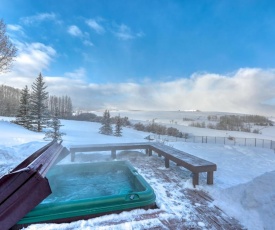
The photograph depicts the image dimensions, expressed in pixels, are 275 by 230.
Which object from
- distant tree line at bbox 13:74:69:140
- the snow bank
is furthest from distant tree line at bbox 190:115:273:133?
the snow bank

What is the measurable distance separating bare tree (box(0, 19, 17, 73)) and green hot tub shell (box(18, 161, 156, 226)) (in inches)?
464

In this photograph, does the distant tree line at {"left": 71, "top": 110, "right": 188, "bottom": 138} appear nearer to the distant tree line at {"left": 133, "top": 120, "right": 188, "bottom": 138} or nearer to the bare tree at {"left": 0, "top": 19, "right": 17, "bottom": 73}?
the distant tree line at {"left": 133, "top": 120, "right": 188, "bottom": 138}

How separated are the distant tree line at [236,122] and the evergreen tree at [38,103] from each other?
22.2 m

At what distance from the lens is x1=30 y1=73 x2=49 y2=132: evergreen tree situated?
16531mm

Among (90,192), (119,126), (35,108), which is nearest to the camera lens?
(90,192)

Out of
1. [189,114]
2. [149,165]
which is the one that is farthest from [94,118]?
[149,165]

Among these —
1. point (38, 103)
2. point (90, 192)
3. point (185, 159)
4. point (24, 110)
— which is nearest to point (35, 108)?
point (38, 103)

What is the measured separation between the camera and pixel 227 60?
809 centimetres

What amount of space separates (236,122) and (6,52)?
29.5 meters

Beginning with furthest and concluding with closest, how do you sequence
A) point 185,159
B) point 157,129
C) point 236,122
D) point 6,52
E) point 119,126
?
point 157,129
point 236,122
point 119,126
point 6,52
point 185,159

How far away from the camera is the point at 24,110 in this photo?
1703 centimetres

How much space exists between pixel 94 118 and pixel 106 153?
33.8 meters

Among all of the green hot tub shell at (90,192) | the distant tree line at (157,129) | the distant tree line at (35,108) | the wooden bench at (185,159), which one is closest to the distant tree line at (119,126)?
the distant tree line at (157,129)

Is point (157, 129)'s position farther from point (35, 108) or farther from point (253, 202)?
point (253, 202)
